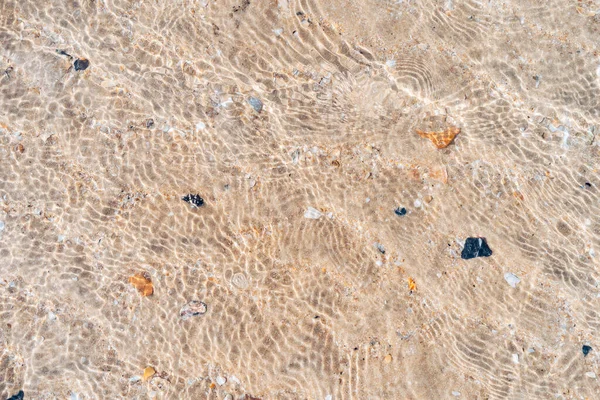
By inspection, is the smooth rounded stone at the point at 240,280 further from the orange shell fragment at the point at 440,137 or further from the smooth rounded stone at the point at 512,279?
the smooth rounded stone at the point at 512,279

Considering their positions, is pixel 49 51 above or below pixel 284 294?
above

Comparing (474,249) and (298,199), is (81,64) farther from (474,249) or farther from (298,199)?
(474,249)

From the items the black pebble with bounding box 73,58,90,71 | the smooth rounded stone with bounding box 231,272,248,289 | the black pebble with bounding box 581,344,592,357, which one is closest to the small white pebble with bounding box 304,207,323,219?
the smooth rounded stone with bounding box 231,272,248,289

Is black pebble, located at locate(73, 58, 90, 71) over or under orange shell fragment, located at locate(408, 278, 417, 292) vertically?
over

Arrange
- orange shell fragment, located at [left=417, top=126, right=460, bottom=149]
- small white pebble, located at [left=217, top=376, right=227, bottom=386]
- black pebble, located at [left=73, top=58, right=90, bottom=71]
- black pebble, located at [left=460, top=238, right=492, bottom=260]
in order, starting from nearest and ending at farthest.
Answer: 1. small white pebble, located at [left=217, top=376, right=227, bottom=386]
2. black pebble, located at [left=460, top=238, right=492, bottom=260]
3. orange shell fragment, located at [left=417, top=126, right=460, bottom=149]
4. black pebble, located at [left=73, top=58, right=90, bottom=71]

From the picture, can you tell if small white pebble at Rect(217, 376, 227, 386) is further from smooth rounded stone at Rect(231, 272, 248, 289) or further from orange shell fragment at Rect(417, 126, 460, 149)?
orange shell fragment at Rect(417, 126, 460, 149)

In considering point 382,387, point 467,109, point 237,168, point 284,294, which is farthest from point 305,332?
point 467,109

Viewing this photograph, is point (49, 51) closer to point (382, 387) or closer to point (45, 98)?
point (45, 98)
